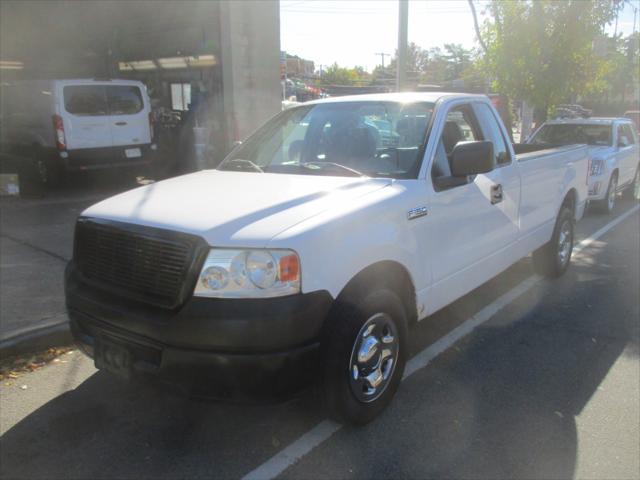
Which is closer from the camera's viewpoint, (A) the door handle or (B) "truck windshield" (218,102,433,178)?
(B) "truck windshield" (218,102,433,178)

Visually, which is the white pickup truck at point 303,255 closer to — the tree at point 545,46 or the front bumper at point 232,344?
the front bumper at point 232,344

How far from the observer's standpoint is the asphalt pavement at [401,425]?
3039mm

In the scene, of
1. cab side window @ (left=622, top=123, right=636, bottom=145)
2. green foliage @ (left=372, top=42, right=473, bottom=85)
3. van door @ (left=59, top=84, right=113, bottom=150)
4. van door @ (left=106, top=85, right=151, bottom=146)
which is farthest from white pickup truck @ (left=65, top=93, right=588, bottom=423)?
green foliage @ (left=372, top=42, right=473, bottom=85)

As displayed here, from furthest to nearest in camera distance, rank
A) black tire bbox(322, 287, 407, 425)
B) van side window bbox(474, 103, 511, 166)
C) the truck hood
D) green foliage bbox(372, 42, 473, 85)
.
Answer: green foliage bbox(372, 42, 473, 85), van side window bbox(474, 103, 511, 166), black tire bbox(322, 287, 407, 425), the truck hood

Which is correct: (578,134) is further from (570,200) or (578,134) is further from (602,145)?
(570,200)

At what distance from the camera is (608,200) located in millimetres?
10438

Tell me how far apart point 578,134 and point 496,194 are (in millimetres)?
7339

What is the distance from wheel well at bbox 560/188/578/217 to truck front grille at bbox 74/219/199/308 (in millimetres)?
4749

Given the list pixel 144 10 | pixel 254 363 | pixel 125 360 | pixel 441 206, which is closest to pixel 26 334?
pixel 125 360

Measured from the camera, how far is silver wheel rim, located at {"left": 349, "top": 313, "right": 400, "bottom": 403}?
3.18 m

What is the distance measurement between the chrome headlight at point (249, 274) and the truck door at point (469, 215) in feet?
4.21

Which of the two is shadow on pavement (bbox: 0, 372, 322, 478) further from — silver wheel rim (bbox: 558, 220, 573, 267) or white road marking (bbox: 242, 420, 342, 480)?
silver wheel rim (bbox: 558, 220, 573, 267)

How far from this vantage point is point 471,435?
11.0ft

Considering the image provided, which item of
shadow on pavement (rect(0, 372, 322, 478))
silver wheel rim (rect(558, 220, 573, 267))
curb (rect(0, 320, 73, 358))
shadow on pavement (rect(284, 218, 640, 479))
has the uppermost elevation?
silver wheel rim (rect(558, 220, 573, 267))
